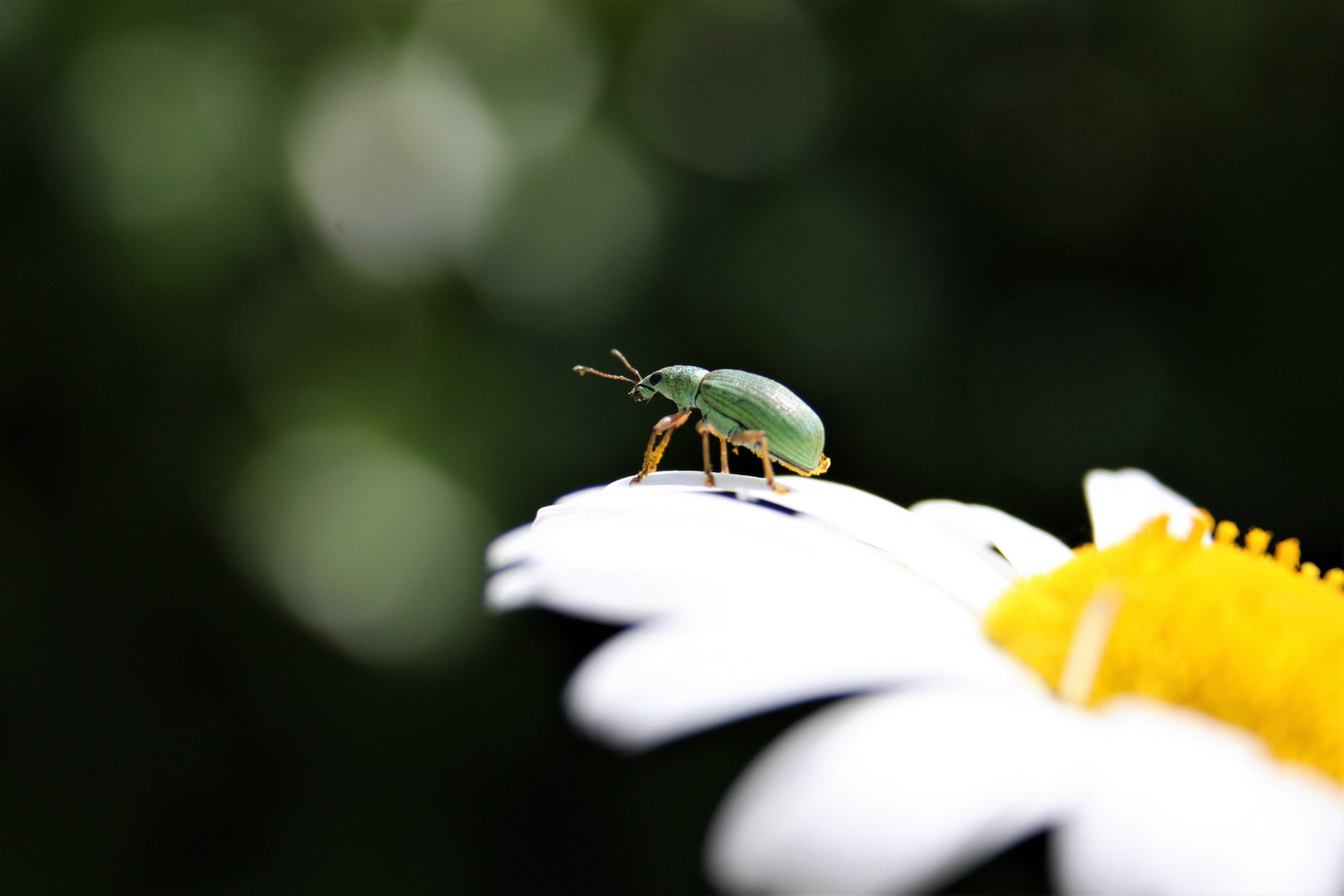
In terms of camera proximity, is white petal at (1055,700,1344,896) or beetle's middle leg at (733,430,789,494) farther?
beetle's middle leg at (733,430,789,494)

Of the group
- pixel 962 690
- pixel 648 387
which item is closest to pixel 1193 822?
pixel 962 690

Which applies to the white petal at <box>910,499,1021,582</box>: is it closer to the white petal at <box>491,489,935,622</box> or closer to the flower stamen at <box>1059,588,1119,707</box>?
the white petal at <box>491,489,935,622</box>

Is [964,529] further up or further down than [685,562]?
further up

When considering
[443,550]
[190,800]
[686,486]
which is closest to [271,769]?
[190,800]

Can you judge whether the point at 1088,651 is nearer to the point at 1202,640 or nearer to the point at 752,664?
the point at 1202,640

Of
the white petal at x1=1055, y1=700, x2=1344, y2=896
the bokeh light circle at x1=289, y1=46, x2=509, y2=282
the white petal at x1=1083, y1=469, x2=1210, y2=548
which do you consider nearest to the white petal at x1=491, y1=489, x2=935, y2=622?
the white petal at x1=1055, y1=700, x2=1344, y2=896

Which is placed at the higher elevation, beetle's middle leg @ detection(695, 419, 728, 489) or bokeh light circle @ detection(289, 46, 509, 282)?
bokeh light circle @ detection(289, 46, 509, 282)
